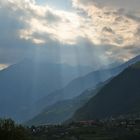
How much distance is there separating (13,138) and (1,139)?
3.30 m

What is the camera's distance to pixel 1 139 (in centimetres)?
10931

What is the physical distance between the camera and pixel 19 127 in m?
Answer: 115

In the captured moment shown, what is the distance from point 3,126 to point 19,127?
5495 mm

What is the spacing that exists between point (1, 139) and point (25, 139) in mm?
7752

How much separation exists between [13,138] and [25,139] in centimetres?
508

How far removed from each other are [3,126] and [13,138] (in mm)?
4571

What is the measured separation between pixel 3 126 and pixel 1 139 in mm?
3877

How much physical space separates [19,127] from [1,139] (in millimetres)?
7491

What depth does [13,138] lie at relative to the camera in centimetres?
10994

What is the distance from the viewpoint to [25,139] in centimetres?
11400
